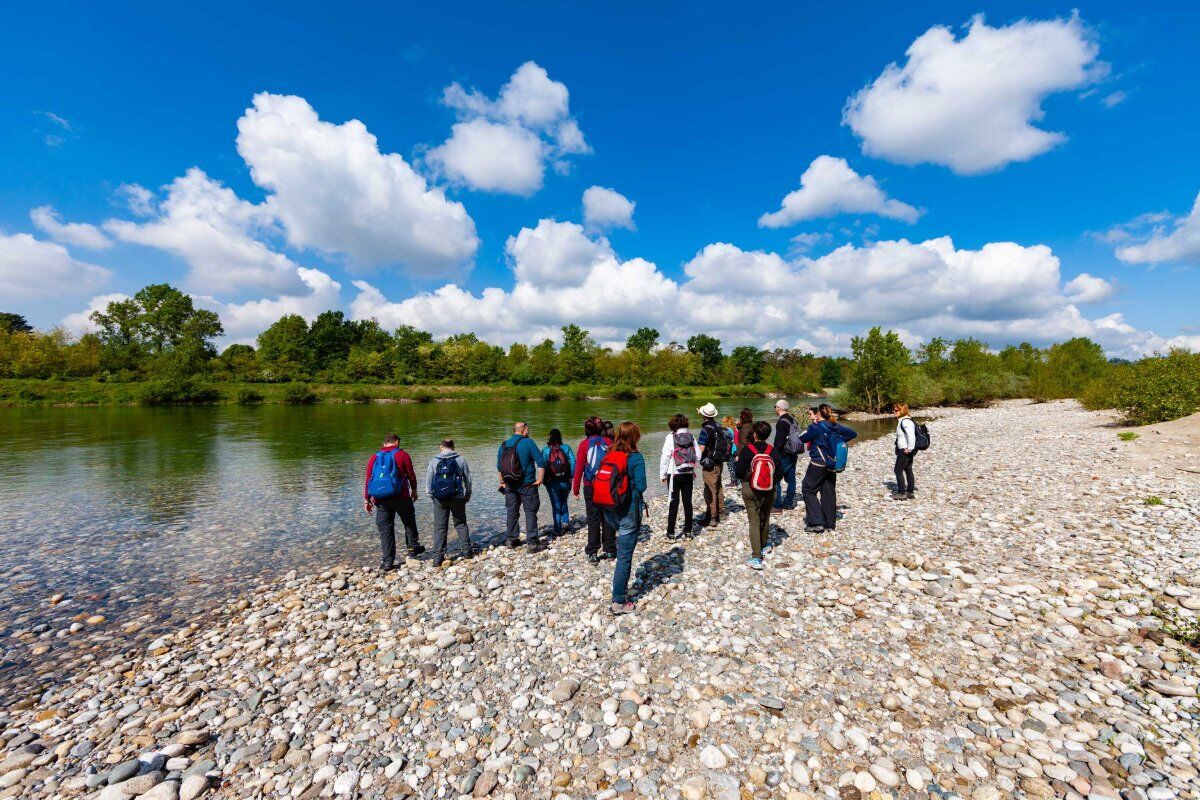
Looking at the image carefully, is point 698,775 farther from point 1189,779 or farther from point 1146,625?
point 1146,625

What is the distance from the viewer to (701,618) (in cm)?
738

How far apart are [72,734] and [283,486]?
1629cm

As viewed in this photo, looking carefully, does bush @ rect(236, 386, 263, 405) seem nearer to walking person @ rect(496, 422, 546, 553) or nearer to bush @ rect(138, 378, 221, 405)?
bush @ rect(138, 378, 221, 405)

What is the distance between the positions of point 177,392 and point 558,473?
3438 inches

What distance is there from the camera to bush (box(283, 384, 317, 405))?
7975cm

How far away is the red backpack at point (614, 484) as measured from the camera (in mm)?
7699

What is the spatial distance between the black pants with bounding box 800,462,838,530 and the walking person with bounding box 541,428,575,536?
5.65m

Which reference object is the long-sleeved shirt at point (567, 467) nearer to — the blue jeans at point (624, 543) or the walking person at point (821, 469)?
the blue jeans at point (624, 543)

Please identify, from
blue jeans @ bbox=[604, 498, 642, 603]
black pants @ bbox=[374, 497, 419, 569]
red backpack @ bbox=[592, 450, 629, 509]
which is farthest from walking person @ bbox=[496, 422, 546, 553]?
blue jeans @ bbox=[604, 498, 642, 603]

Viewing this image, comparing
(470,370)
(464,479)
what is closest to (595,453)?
(464,479)

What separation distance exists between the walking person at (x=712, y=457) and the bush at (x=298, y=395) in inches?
3386

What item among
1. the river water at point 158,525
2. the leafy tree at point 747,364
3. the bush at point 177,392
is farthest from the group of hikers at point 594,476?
the leafy tree at point 747,364

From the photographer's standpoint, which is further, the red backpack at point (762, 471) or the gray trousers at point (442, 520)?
the gray trousers at point (442, 520)

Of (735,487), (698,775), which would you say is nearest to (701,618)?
(698,775)
